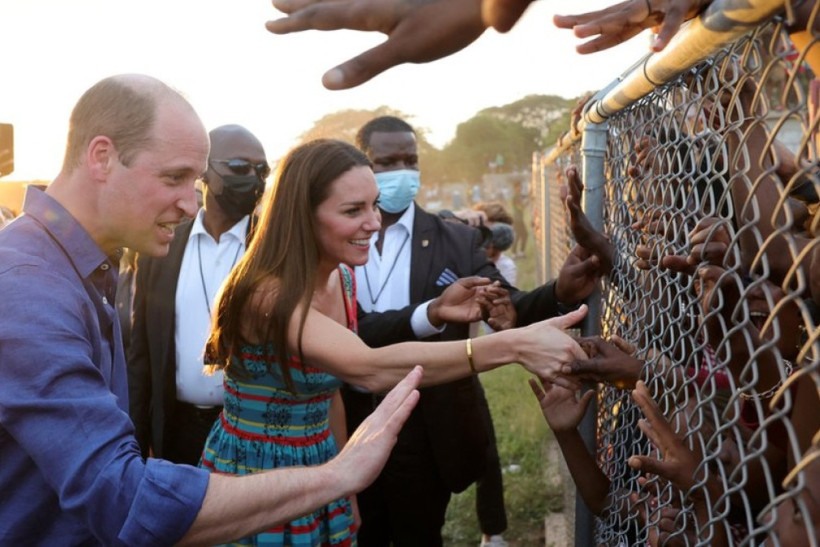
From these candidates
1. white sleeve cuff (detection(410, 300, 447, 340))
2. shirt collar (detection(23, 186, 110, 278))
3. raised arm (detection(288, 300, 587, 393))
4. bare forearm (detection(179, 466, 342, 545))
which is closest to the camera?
bare forearm (detection(179, 466, 342, 545))

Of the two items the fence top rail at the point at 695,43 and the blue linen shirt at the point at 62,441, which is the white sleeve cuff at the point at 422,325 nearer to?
the fence top rail at the point at 695,43

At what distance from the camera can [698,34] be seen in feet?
4.29

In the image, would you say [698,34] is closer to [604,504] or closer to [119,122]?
[119,122]

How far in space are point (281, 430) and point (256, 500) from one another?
3.39 feet

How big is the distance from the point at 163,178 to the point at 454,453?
6.45 feet

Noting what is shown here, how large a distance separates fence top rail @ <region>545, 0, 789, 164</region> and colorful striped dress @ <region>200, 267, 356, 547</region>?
4.66ft

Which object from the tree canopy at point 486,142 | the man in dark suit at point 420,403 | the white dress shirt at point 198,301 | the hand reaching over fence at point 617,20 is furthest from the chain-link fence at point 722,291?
the tree canopy at point 486,142

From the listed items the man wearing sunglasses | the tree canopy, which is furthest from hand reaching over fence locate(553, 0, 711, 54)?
the tree canopy

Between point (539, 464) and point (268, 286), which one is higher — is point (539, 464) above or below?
below

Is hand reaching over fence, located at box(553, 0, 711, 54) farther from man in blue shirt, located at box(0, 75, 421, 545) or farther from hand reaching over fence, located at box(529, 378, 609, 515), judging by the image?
hand reaching over fence, located at box(529, 378, 609, 515)

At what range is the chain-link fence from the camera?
112 cm

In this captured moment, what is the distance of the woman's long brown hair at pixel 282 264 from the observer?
8.70 ft

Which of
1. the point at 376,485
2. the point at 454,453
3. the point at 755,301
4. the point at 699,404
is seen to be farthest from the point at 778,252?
the point at 376,485

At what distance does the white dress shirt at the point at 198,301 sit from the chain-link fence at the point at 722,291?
5.90 ft
